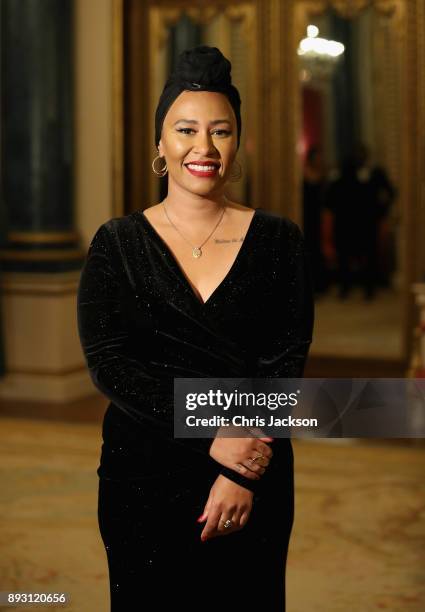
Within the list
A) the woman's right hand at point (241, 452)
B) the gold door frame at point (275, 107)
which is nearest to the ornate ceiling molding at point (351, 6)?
the gold door frame at point (275, 107)

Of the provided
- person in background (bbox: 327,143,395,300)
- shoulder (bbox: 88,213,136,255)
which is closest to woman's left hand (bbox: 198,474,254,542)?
shoulder (bbox: 88,213,136,255)

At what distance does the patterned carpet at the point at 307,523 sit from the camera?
3.21m

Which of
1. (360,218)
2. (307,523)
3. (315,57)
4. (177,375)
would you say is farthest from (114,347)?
(315,57)

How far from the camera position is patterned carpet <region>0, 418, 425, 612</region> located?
3211 millimetres

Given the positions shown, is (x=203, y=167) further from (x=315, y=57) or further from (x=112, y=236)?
(x=315, y=57)

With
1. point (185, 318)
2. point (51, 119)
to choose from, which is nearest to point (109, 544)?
point (185, 318)

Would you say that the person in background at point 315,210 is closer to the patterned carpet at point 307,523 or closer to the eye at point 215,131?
the patterned carpet at point 307,523

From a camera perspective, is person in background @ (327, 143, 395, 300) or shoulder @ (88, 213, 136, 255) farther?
person in background @ (327, 143, 395, 300)

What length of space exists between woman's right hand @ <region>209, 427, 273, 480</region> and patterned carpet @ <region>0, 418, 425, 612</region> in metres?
1.58

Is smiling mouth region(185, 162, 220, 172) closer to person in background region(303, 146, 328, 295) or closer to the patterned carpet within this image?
the patterned carpet

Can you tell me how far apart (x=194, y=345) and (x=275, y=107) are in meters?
5.01

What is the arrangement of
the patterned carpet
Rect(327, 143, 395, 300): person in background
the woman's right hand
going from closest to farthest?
the woman's right hand → the patterned carpet → Rect(327, 143, 395, 300): person in background

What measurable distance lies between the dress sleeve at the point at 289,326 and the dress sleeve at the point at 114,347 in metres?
0.16

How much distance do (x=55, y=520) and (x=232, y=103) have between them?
2.59 m
